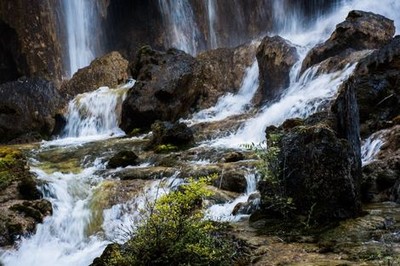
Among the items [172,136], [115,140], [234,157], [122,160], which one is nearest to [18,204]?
[122,160]

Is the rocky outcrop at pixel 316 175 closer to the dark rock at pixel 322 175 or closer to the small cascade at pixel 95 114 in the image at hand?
the dark rock at pixel 322 175

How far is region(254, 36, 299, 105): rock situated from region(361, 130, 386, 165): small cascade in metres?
10.4

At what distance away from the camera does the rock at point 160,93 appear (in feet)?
78.0

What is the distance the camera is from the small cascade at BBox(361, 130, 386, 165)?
40.4ft

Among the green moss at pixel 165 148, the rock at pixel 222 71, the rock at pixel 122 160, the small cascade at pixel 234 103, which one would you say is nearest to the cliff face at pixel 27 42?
the rock at pixel 222 71

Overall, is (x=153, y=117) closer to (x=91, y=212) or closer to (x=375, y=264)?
(x=91, y=212)

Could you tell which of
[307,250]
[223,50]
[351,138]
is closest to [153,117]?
[223,50]

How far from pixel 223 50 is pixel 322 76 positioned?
11.7 m

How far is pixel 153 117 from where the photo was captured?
77.7 feet

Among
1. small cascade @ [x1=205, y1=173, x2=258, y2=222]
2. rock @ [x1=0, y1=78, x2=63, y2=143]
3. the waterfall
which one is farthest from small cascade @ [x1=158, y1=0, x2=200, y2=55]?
small cascade @ [x1=205, y1=173, x2=258, y2=222]

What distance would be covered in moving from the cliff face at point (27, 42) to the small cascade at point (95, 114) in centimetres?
589

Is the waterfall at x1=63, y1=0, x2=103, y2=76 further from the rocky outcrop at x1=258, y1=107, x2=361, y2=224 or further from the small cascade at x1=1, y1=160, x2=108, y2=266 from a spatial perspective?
the rocky outcrop at x1=258, y1=107, x2=361, y2=224

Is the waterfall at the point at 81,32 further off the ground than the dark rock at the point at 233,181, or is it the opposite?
the waterfall at the point at 81,32

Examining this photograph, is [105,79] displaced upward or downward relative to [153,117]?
upward
